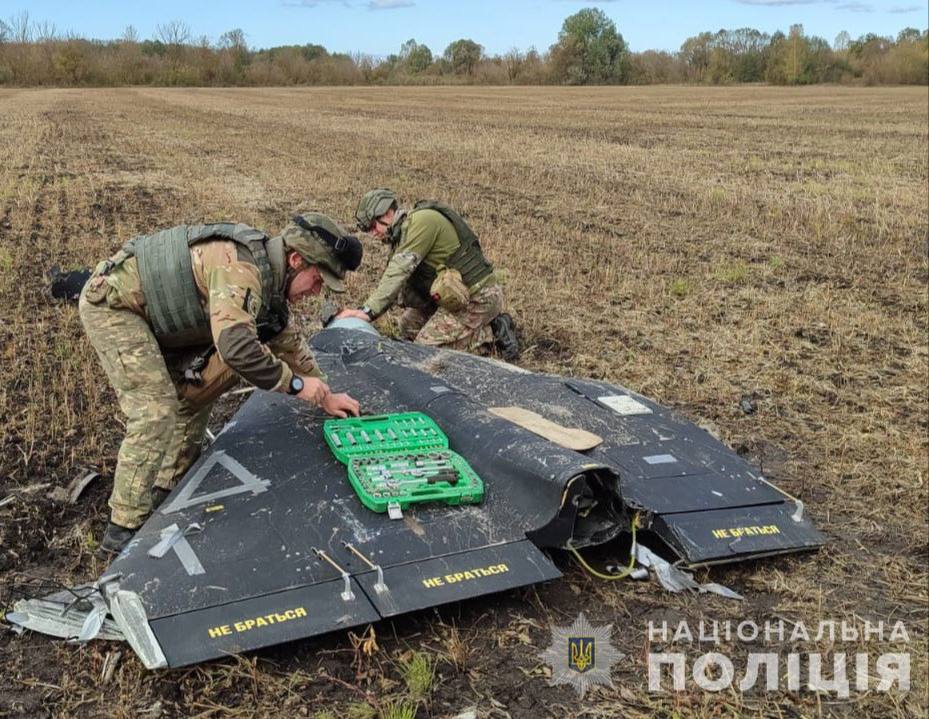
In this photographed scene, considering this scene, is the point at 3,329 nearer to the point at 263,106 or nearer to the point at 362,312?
the point at 362,312

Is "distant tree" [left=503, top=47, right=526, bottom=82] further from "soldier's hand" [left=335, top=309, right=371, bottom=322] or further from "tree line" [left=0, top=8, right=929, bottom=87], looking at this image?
"soldier's hand" [left=335, top=309, right=371, bottom=322]

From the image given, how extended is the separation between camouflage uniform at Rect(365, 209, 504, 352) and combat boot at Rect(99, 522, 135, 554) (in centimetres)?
263

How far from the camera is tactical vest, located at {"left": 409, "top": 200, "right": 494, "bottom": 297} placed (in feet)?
22.6

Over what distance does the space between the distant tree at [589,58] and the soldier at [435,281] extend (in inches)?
2639

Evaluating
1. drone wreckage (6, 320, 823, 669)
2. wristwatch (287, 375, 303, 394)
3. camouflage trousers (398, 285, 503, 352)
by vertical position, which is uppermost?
wristwatch (287, 375, 303, 394)

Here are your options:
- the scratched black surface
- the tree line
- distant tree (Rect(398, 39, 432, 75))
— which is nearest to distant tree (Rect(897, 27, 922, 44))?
the tree line

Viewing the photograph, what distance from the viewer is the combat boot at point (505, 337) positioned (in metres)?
7.23

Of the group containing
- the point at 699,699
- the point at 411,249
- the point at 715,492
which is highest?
the point at 411,249

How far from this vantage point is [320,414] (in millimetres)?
4895

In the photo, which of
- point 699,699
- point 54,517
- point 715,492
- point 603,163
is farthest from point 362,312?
point 603,163

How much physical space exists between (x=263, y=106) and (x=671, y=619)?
3436 centimetres

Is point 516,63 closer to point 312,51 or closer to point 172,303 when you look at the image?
point 312,51

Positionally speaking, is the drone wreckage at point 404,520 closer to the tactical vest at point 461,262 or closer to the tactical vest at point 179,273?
the tactical vest at point 179,273

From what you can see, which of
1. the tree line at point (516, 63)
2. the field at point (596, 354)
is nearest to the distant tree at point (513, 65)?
the tree line at point (516, 63)
